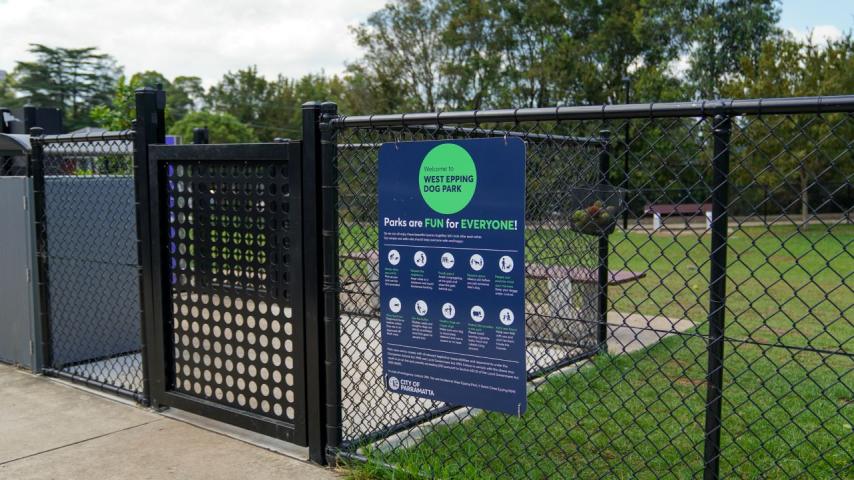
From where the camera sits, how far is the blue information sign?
10.2 feet

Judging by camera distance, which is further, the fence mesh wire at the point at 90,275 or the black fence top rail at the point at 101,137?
the fence mesh wire at the point at 90,275

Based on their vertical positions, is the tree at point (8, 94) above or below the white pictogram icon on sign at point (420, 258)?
above

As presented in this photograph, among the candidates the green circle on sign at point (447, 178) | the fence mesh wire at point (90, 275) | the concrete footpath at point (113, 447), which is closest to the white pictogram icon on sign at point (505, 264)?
the green circle on sign at point (447, 178)

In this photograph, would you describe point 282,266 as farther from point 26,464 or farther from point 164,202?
point 26,464

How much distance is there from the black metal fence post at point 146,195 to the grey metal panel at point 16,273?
59.6 inches

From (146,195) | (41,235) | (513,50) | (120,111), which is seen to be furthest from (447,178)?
(513,50)

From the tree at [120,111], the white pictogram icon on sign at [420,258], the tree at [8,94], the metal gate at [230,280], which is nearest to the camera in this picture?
the white pictogram icon on sign at [420,258]

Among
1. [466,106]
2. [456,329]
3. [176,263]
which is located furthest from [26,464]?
[466,106]

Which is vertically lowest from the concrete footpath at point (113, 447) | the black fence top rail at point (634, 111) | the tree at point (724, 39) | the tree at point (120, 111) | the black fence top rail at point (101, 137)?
the concrete footpath at point (113, 447)

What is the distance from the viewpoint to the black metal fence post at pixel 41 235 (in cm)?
564

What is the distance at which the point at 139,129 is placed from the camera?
15.7 ft

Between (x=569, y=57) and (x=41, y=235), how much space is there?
28518mm

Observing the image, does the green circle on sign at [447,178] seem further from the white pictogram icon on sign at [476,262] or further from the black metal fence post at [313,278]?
the black metal fence post at [313,278]

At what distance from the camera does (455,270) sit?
3.27m
